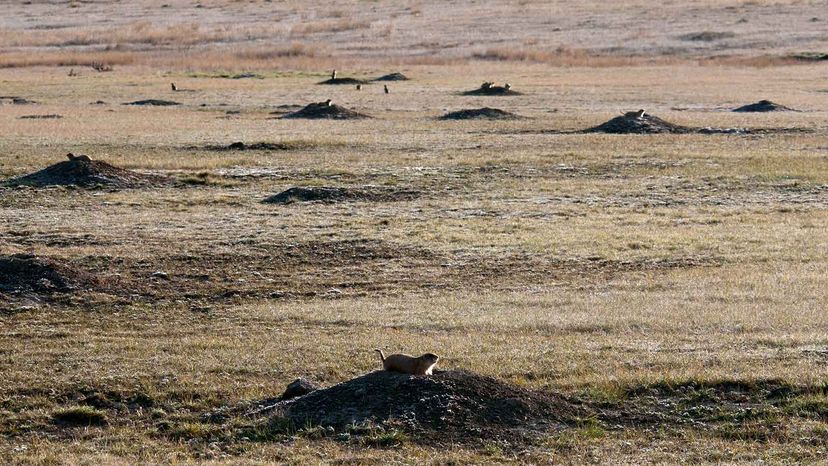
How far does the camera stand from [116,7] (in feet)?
421

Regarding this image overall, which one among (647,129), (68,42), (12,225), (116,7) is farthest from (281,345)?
(116,7)

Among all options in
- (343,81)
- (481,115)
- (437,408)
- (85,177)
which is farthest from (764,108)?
(437,408)

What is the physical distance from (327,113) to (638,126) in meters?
11.0

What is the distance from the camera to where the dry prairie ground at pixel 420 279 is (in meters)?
10.1

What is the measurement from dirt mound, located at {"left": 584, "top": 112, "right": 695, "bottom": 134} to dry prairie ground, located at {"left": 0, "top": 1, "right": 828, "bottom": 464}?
3.01 ft

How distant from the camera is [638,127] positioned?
118 ft

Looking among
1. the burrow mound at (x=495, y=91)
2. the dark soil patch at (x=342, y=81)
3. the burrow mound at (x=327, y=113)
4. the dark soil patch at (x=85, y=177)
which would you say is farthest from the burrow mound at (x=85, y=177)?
the dark soil patch at (x=342, y=81)

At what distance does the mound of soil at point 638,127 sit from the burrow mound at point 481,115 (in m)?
4.55

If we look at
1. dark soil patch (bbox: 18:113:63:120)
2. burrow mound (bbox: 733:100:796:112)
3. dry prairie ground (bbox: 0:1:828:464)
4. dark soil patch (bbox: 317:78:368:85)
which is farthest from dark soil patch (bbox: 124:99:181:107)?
burrow mound (bbox: 733:100:796:112)

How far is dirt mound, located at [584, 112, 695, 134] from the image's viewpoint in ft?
117

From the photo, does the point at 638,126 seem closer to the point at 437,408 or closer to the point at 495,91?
the point at 495,91

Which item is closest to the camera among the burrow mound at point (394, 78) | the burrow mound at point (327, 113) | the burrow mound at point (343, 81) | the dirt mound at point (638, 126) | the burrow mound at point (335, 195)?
the burrow mound at point (335, 195)

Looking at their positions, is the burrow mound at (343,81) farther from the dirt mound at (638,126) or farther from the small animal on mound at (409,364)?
the small animal on mound at (409,364)

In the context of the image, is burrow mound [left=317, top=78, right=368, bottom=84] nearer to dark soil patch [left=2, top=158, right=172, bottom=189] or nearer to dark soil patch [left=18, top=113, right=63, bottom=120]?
dark soil patch [left=18, top=113, right=63, bottom=120]
